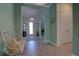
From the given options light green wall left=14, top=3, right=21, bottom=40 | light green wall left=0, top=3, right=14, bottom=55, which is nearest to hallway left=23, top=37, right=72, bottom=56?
light green wall left=14, top=3, right=21, bottom=40

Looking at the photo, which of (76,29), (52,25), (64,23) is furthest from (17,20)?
(76,29)

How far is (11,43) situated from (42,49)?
0.45 meters

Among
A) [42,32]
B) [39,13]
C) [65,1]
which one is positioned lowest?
[42,32]

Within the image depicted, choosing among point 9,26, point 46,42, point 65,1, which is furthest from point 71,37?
point 9,26

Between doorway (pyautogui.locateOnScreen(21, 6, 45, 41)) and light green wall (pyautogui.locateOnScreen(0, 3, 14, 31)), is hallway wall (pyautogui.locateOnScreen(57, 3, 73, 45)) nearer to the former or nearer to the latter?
doorway (pyautogui.locateOnScreen(21, 6, 45, 41))

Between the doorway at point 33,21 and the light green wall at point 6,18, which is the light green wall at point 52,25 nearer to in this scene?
the doorway at point 33,21

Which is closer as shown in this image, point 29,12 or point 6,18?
point 6,18

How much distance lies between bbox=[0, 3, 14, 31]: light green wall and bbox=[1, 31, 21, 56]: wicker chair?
82 millimetres

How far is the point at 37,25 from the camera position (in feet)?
7.70

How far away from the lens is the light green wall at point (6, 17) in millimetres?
2133

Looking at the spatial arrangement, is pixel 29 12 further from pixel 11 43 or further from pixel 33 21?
pixel 11 43

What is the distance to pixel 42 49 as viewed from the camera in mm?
2250

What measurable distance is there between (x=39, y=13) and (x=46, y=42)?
1.43ft

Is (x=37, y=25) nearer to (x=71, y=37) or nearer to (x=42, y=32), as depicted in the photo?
(x=42, y=32)
